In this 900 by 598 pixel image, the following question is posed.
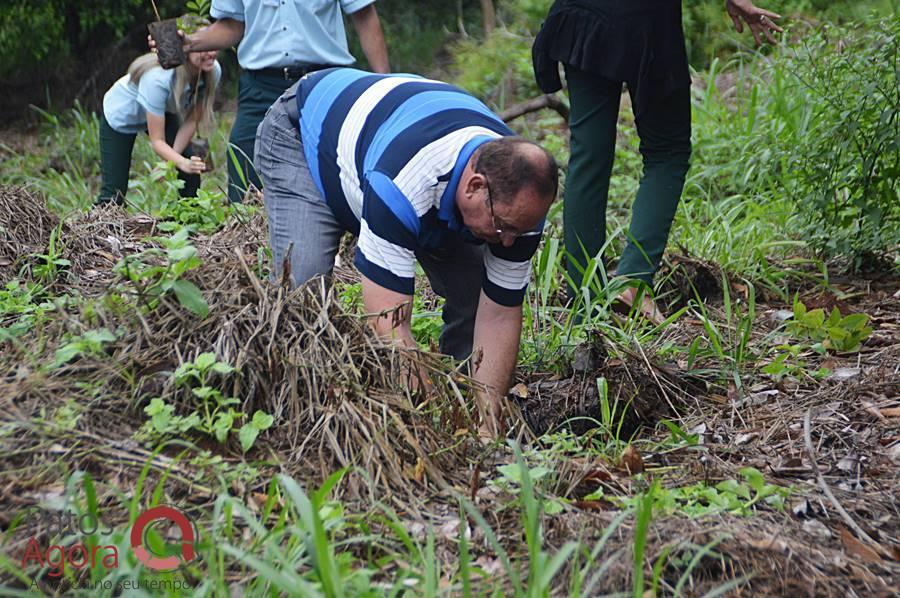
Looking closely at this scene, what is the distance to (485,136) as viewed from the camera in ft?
9.55

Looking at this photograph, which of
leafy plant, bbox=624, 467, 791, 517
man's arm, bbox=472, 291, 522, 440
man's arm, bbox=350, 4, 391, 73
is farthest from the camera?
man's arm, bbox=350, 4, 391, 73

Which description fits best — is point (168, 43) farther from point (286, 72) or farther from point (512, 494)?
point (512, 494)

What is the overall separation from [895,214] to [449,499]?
2759mm

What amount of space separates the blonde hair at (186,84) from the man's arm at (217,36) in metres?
0.53

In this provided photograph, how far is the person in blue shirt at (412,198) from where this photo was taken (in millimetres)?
2795

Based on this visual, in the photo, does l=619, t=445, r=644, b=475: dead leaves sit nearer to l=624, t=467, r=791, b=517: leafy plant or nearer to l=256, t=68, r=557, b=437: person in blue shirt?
l=624, t=467, r=791, b=517: leafy plant

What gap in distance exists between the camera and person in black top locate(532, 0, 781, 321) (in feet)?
12.3

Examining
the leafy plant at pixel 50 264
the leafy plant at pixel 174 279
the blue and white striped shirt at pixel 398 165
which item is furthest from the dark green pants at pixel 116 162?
the leafy plant at pixel 174 279

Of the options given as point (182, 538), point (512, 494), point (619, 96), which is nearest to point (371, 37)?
point (619, 96)

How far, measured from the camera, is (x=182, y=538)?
87.4 inches

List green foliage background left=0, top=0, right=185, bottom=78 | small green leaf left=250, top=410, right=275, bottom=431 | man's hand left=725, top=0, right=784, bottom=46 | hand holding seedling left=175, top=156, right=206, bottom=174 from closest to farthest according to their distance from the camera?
small green leaf left=250, top=410, right=275, bottom=431 → man's hand left=725, top=0, right=784, bottom=46 → hand holding seedling left=175, top=156, right=206, bottom=174 → green foliage background left=0, top=0, right=185, bottom=78

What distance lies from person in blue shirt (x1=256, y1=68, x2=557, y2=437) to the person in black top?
0.52 metres

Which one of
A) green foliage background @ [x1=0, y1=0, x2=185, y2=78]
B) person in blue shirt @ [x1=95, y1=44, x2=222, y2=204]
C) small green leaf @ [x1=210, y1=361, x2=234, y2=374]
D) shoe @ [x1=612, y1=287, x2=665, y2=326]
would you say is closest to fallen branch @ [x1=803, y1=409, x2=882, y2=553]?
shoe @ [x1=612, y1=287, x2=665, y2=326]

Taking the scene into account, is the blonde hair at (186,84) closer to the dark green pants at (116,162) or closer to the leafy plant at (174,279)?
the dark green pants at (116,162)
